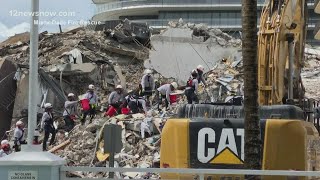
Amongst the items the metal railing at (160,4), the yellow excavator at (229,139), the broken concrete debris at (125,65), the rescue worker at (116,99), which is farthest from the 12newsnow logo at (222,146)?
the metal railing at (160,4)

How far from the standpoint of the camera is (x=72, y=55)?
27.6 metres

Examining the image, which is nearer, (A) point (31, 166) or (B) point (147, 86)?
(A) point (31, 166)

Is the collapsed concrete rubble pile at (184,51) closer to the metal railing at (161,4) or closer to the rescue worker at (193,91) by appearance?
the rescue worker at (193,91)

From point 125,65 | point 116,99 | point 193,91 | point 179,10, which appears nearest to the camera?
Result: point 193,91

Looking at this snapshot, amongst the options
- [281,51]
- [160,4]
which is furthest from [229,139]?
[160,4]

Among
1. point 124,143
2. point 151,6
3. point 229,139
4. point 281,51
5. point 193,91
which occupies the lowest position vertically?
point 124,143

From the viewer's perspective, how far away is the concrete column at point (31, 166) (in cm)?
716

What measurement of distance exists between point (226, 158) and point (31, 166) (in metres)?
3.39

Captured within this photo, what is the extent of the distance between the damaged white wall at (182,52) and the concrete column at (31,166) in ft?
73.1

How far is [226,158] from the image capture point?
9656 millimetres

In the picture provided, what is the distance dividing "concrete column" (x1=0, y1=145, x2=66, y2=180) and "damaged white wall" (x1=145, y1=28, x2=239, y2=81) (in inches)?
878

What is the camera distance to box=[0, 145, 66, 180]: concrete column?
23.5 ft

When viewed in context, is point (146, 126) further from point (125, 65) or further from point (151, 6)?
point (151, 6)

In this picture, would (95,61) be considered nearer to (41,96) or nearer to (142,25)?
(41,96)
